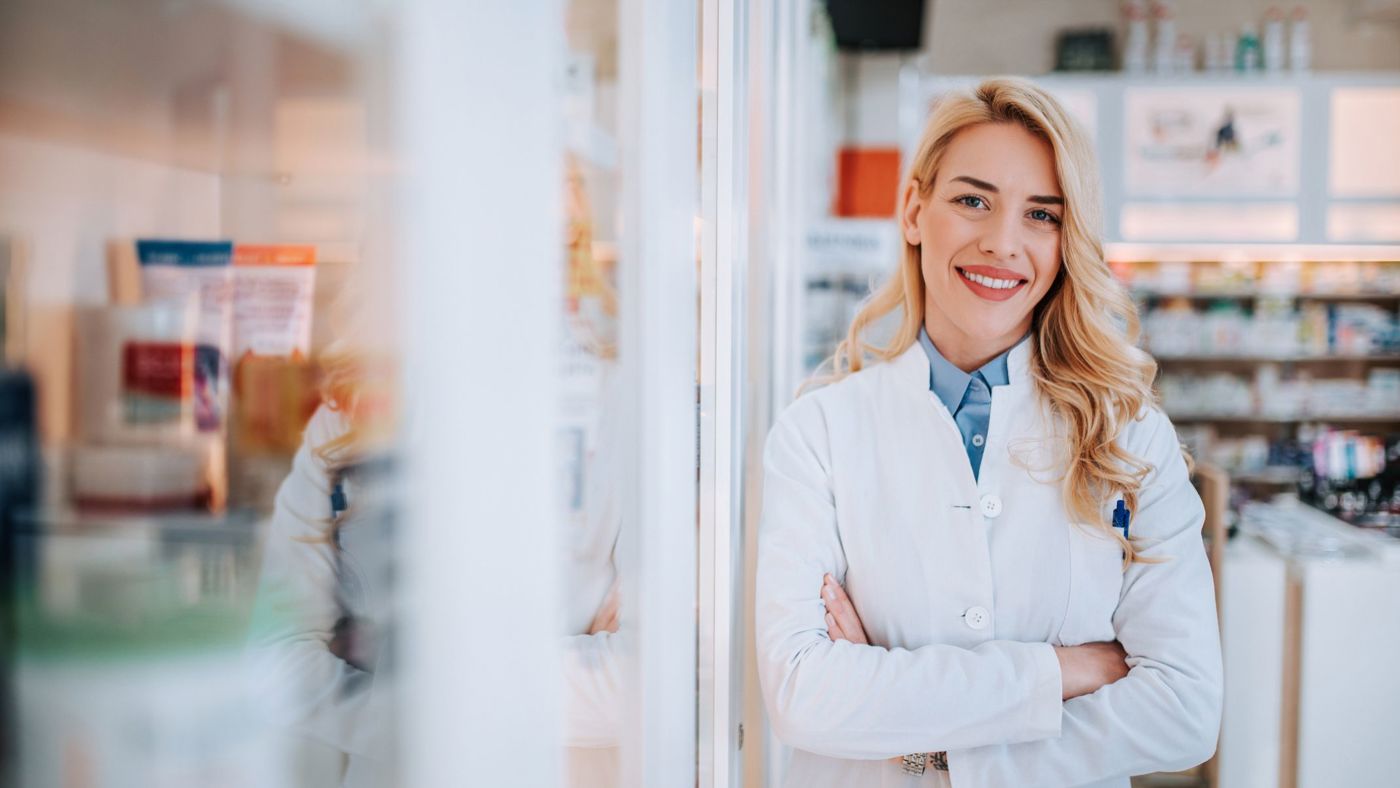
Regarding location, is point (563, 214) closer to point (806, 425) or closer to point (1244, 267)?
point (806, 425)

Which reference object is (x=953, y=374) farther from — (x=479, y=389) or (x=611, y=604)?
(x=479, y=389)

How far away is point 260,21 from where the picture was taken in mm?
295

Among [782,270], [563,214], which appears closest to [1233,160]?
[782,270]

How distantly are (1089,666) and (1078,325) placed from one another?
427 millimetres

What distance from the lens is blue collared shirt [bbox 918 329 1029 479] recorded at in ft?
4.42

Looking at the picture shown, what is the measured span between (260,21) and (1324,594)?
8.63ft

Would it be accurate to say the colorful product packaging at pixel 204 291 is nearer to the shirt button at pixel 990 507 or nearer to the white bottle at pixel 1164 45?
the shirt button at pixel 990 507

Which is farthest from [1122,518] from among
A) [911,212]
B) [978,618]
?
[911,212]

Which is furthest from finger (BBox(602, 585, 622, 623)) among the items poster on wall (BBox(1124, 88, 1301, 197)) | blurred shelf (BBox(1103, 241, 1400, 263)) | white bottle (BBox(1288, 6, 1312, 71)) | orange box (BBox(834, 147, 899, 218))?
white bottle (BBox(1288, 6, 1312, 71))

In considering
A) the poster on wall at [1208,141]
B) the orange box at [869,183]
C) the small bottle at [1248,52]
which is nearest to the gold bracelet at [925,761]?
the orange box at [869,183]

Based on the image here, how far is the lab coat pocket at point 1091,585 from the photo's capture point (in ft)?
4.13

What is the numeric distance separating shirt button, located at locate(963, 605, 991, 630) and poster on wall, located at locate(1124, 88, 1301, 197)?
13.4ft

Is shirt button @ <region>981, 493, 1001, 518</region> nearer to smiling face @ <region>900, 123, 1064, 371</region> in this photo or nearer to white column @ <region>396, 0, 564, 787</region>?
smiling face @ <region>900, 123, 1064, 371</region>

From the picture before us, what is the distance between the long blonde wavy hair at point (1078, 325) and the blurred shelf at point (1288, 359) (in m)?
4.23
